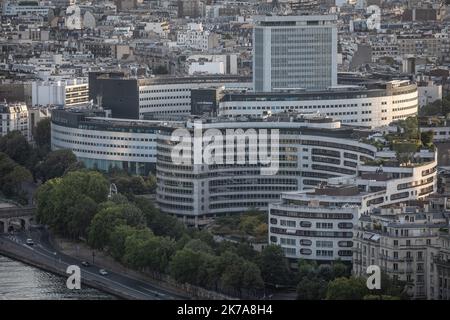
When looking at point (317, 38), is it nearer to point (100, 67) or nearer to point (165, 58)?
point (100, 67)

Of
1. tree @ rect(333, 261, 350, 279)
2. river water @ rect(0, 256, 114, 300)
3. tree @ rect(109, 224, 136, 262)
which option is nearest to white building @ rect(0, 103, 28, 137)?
river water @ rect(0, 256, 114, 300)

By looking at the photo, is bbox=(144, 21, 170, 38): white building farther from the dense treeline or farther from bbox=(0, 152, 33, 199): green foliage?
the dense treeline

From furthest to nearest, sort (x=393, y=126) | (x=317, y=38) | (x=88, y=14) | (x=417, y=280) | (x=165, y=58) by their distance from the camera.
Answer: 1. (x=88, y=14)
2. (x=165, y=58)
3. (x=317, y=38)
4. (x=393, y=126)
5. (x=417, y=280)

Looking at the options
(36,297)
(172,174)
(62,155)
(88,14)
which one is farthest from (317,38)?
(88,14)

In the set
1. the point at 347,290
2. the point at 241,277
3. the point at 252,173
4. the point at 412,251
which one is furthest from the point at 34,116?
the point at 347,290

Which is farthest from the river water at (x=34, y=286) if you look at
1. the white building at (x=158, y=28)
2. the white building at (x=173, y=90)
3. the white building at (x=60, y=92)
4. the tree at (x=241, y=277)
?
the white building at (x=158, y=28)

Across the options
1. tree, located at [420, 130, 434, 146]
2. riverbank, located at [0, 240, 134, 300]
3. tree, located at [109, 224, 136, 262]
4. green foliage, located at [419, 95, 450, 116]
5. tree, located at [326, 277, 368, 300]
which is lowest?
riverbank, located at [0, 240, 134, 300]
